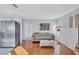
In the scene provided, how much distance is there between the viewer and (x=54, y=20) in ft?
9.68

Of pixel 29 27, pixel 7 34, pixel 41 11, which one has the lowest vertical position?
pixel 7 34

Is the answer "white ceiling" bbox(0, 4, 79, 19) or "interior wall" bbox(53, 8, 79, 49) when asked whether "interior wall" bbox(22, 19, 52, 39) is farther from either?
"interior wall" bbox(53, 8, 79, 49)

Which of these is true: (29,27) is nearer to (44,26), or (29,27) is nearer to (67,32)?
(44,26)

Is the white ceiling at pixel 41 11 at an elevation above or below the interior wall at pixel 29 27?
above

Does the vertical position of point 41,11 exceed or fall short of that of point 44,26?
it exceeds it

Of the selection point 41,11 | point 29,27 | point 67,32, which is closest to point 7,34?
point 29,27

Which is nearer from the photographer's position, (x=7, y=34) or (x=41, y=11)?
(x=41, y=11)

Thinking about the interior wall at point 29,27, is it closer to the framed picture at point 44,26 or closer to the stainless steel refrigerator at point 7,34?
the framed picture at point 44,26

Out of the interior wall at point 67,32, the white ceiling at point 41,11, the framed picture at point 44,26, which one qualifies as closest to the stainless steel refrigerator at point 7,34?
the white ceiling at point 41,11

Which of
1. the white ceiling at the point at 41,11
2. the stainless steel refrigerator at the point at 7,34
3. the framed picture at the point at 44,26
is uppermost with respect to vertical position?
the white ceiling at the point at 41,11

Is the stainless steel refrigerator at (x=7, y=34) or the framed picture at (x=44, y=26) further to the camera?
the stainless steel refrigerator at (x=7, y=34)

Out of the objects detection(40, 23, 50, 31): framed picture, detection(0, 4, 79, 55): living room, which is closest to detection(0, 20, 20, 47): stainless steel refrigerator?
detection(0, 4, 79, 55): living room

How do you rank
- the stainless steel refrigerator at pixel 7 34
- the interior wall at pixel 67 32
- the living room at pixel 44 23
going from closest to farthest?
the living room at pixel 44 23
the interior wall at pixel 67 32
the stainless steel refrigerator at pixel 7 34
